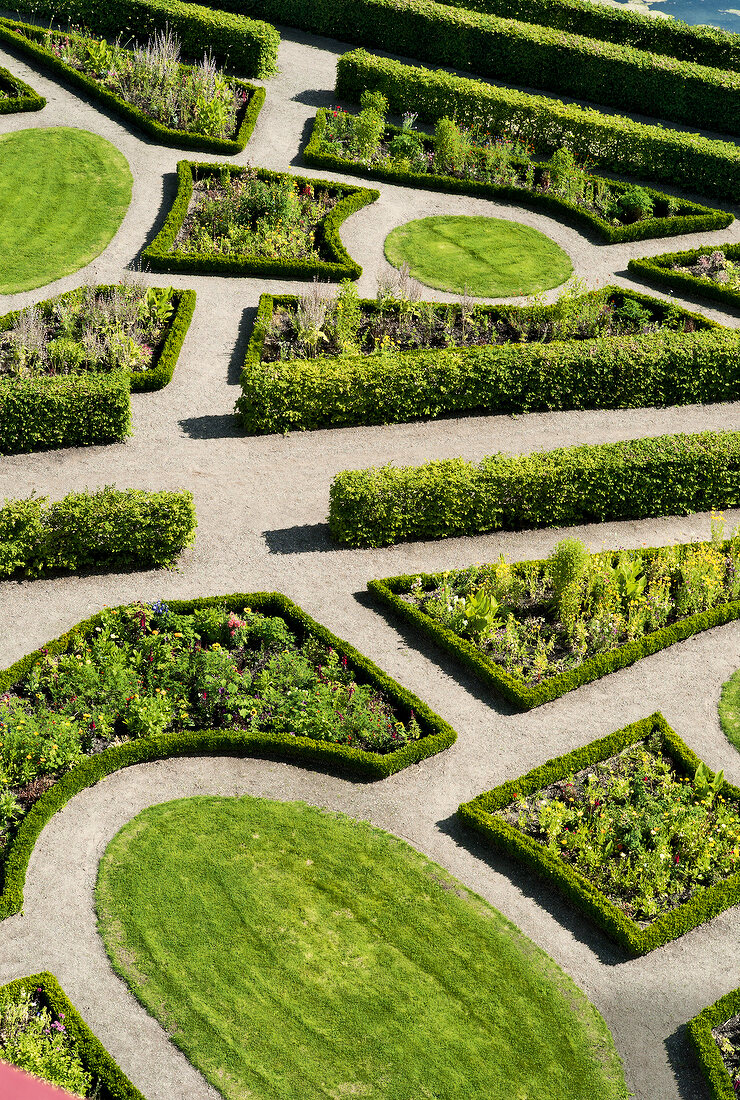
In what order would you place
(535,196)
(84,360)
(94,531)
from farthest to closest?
(535,196), (84,360), (94,531)

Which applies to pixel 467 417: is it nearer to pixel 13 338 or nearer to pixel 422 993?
pixel 13 338

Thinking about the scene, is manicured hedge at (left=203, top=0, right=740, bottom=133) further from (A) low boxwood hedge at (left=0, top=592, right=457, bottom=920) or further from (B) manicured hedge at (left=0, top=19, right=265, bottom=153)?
(A) low boxwood hedge at (left=0, top=592, right=457, bottom=920)

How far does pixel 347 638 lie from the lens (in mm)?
15820

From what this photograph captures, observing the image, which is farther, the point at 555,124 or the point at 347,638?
the point at 555,124

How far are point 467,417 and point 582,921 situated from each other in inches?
400

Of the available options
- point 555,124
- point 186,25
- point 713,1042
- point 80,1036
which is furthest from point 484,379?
point 186,25

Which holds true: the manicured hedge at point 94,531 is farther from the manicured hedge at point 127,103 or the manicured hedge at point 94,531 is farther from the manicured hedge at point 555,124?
the manicured hedge at point 555,124

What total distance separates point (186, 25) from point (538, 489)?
1951 centimetres

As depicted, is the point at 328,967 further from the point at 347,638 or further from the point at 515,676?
the point at 347,638

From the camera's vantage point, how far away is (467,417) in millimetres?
20531

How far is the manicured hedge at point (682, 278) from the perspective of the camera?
79.8ft

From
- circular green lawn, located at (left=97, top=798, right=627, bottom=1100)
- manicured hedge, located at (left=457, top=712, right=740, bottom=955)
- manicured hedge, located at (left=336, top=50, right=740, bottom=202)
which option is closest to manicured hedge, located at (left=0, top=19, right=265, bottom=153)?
manicured hedge, located at (left=336, top=50, right=740, bottom=202)

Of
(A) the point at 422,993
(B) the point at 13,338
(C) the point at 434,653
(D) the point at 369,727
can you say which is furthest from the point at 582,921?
(B) the point at 13,338

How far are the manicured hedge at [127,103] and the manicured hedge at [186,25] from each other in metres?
0.86
